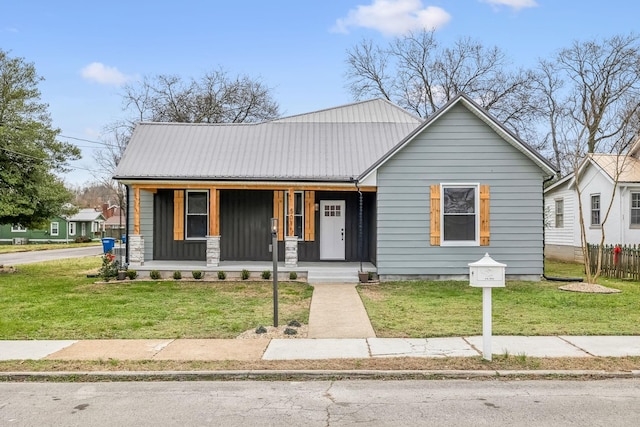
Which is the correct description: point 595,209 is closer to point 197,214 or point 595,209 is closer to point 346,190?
point 346,190

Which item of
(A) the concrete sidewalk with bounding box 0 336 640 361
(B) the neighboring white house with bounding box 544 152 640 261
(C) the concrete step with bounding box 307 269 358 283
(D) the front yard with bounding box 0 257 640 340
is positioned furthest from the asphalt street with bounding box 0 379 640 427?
(B) the neighboring white house with bounding box 544 152 640 261

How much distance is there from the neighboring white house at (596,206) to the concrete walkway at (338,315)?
10.7m

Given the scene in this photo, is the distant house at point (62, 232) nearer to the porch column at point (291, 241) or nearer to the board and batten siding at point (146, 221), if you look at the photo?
the board and batten siding at point (146, 221)

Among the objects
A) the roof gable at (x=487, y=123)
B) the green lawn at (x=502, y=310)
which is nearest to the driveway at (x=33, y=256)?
the roof gable at (x=487, y=123)

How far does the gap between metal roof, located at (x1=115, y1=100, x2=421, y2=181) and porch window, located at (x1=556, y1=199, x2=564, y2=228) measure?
29.9 ft

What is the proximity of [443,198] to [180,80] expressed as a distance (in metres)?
31.0

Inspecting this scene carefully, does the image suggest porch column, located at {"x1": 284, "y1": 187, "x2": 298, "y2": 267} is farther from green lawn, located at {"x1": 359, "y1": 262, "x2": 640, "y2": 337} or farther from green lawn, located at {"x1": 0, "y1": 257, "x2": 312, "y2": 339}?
green lawn, located at {"x1": 359, "y1": 262, "x2": 640, "y2": 337}

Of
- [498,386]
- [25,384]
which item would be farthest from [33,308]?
[498,386]

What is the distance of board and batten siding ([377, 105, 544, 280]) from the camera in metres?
13.9

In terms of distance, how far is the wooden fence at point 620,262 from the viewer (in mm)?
14929

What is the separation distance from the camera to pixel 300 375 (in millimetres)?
5965

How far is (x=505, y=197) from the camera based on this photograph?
13.9 metres

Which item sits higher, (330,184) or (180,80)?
(180,80)

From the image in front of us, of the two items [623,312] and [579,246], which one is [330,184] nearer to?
[623,312]
